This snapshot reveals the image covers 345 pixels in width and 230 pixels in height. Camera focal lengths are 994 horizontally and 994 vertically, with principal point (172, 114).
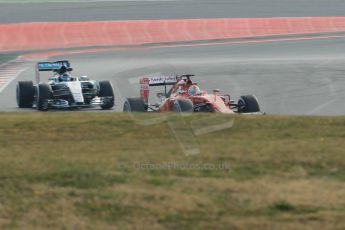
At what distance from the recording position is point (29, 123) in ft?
47.5

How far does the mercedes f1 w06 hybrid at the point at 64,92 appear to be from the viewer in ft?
88.6

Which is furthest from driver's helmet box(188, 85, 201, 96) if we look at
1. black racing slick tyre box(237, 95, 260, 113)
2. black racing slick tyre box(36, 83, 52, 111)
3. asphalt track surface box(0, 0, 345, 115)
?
black racing slick tyre box(36, 83, 52, 111)

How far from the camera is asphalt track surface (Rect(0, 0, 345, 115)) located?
2847 cm

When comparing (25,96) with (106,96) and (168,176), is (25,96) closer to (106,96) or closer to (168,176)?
(106,96)

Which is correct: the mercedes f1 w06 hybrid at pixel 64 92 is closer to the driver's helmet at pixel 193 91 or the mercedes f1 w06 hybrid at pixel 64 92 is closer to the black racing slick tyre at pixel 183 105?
the driver's helmet at pixel 193 91

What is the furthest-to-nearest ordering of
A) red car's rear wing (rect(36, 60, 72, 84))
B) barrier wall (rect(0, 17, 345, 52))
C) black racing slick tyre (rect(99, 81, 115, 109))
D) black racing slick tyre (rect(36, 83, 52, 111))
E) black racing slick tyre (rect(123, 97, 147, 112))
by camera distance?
1. barrier wall (rect(0, 17, 345, 52))
2. black racing slick tyre (rect(99, 81, 115, 109))
3. red car's rear wing (rect(36, 60, 72, 84))
4. black racing slick tyre (rect(36, 83, 52, 111))
5. black racing slick tyre (rect(123, 97, 147, 112))

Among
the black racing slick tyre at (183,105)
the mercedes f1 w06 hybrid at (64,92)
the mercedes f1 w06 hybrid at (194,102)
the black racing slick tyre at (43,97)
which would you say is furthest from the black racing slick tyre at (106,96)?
the black racing slick tyre at (183,105)

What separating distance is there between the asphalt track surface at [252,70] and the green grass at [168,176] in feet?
41.1

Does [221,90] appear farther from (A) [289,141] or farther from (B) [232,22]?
(B) [232,22]

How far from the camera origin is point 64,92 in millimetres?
27266

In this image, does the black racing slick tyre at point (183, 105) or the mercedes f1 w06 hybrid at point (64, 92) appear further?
the mercedes f1 w06 hybrid at point (64, 92)

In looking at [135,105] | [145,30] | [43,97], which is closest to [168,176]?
[135,105]

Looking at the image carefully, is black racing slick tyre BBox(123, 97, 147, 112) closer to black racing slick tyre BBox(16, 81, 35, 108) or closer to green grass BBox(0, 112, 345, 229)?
black racing slick tyre BBox(16, 81, 35, 108)

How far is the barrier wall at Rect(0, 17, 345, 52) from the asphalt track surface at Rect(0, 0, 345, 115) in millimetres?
3904
